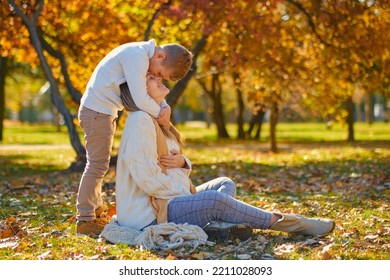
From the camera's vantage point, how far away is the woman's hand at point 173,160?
609cm

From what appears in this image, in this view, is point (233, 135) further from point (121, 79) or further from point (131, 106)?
point (131, 106)

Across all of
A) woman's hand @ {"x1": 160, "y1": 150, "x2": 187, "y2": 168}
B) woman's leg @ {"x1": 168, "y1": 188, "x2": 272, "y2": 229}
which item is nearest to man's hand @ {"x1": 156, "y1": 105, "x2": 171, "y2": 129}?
woman's hand @ {"x1": 160, "y1": 150, "x2": 187, "y2": 168}

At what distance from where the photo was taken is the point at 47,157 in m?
18.4

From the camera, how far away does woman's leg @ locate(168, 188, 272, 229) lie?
5902mm

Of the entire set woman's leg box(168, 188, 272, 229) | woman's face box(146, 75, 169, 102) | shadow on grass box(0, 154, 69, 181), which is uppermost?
woman's face box(146, 75, 169, 102)

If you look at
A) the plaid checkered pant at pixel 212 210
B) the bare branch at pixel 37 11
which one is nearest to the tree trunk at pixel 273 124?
the bare branch at pixel 37 11

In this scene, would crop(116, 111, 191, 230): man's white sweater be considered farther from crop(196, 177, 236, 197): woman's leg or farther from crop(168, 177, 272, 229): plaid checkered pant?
crop(196, 177, 236, 197): woman's leg

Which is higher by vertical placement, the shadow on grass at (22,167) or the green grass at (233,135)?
the shadow on grass at (22,167)

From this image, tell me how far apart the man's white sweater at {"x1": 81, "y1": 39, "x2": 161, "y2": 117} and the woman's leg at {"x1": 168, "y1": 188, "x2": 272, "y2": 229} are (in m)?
0.83

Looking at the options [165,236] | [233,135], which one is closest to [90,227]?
[165,236]

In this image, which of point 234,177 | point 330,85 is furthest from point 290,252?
point 330,85

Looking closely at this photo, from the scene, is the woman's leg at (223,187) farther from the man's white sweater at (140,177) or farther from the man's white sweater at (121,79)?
the man's white sweater at (121,79)

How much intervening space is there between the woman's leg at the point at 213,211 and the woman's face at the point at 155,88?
37.0 inches
